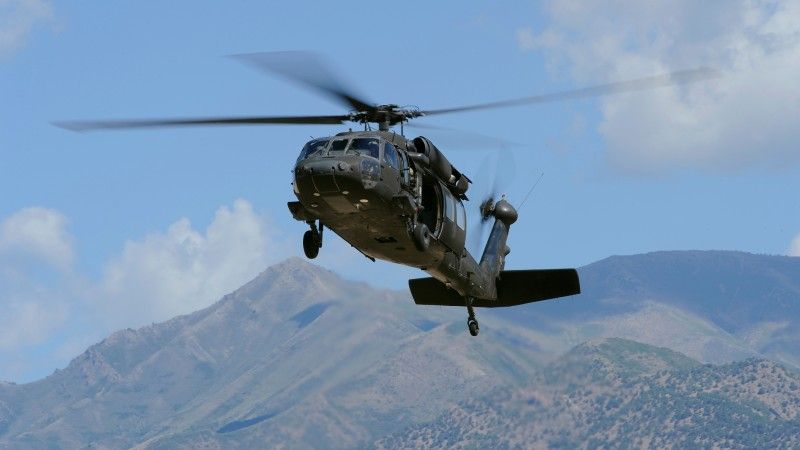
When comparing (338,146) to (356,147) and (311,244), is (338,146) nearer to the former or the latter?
(356,147)

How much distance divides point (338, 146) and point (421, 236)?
435cm

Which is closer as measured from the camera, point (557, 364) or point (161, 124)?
point (161, 124)

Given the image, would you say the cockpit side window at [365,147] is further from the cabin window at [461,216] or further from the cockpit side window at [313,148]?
the cabin window at [461,216]

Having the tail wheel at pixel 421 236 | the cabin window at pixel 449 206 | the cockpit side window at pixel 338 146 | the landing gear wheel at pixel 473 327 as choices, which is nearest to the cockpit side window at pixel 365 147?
the cockpit side window at pixel 338 146

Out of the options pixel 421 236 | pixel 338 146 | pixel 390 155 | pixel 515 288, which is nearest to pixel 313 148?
pixel 338 146

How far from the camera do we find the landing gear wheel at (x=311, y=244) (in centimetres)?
5250

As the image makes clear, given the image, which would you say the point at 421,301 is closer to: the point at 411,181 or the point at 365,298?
the point at 411,181

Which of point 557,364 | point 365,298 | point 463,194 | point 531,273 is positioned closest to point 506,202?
point 531,273

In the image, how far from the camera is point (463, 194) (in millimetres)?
57438

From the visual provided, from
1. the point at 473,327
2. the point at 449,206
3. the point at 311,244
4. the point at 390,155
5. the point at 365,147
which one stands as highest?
the point at 365,147

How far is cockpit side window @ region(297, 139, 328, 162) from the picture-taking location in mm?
50531

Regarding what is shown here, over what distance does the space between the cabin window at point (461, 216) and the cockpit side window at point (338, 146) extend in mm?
7436

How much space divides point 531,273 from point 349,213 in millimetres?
15057

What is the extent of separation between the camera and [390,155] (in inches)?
2018
